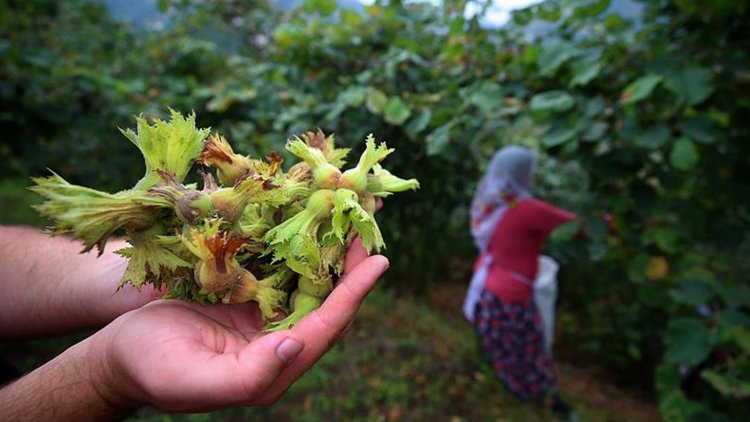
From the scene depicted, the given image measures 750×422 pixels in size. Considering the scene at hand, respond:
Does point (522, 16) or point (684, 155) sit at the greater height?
point (522, 16)

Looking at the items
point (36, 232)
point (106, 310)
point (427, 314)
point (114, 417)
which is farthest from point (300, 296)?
point (427, 314)

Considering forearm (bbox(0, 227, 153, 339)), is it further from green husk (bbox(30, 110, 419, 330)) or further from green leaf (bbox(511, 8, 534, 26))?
green leaf (bbox(511, 8, 534, 26))

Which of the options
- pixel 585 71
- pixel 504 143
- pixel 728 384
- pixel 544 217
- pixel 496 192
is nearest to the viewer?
pixel 585 71

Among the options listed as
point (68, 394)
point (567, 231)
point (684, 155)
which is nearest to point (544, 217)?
point (567, 231)

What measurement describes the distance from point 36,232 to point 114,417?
77cm

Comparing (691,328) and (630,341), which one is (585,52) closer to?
(691,328)

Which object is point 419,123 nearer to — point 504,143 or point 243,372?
point 243,372

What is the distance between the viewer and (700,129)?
1694 millimetres

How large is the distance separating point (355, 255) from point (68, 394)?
24.0 inches

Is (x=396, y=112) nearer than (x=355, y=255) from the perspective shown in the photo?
No

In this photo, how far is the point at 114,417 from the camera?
96 centimetres

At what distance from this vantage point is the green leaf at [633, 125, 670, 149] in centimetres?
168

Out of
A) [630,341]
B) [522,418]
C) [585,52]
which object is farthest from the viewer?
[630,341]

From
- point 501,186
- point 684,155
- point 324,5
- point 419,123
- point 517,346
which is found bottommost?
point 517,346
